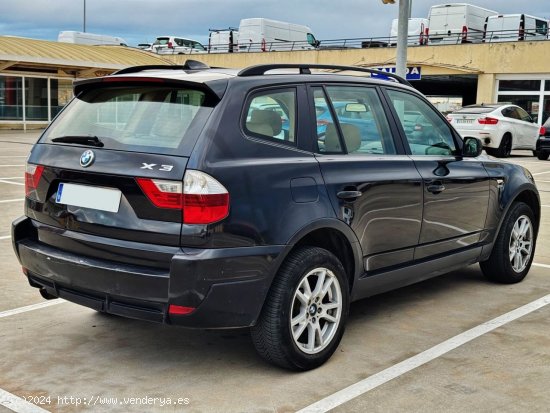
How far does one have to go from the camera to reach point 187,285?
3.47 metres

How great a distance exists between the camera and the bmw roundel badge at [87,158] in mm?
3824

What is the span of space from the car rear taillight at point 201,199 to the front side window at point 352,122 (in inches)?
36.7

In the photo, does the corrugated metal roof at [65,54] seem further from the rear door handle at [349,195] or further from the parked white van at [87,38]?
the rear door handle at [349,195]

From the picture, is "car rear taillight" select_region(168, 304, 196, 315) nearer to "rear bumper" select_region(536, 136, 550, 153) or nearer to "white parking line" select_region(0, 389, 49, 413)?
"white parking line" select_region(0, 389, 49, 413)

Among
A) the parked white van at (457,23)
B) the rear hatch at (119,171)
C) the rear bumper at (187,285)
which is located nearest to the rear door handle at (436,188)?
the rear bumper at (187,285)

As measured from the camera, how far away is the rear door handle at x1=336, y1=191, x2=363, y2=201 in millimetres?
4128

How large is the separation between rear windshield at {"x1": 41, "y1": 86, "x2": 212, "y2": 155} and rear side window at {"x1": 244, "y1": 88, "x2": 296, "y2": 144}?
0.86 ft

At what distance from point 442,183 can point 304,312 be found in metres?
1.65

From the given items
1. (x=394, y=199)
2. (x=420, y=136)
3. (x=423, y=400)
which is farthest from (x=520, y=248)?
(x=423, y=400)

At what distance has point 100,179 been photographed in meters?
3.75

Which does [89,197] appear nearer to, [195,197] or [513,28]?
[195,197]

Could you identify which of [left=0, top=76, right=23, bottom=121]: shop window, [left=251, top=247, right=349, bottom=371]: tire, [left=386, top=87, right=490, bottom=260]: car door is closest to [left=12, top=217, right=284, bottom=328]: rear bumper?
[left=251, top=247, right=349, bottom=371]: tire

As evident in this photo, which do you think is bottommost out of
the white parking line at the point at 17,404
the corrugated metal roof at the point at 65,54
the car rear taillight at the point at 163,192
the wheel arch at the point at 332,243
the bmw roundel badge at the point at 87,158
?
the white parking line at the point at 17,404

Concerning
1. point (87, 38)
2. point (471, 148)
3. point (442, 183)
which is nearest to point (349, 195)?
point (442, 183)
